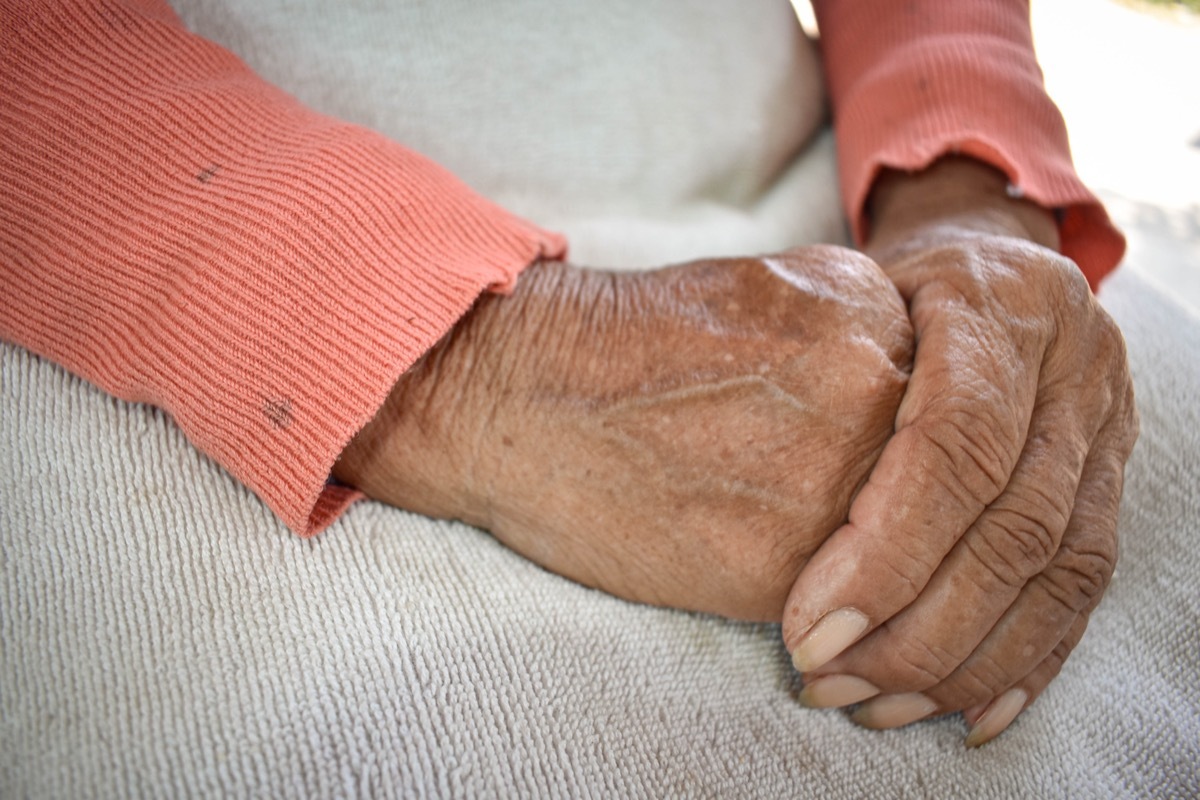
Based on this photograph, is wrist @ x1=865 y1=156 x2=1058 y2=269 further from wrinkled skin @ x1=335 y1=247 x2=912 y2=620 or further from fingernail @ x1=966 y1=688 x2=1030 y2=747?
fingernail @ x1=966 y1=688 x2=1030 y2=747

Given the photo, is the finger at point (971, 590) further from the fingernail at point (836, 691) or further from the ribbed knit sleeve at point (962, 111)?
the ribbed knit sleeve at point (962, 111)

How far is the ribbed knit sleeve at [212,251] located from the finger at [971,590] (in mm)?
376

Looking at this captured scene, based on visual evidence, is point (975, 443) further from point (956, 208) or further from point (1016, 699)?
point (956, 208)

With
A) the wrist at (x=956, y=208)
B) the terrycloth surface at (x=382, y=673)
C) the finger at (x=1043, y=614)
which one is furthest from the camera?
the wrist at (x=956, y=208)

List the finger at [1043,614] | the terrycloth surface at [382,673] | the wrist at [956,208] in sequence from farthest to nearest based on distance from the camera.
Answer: the wrist at [956,208], the finger at [1043,614], the terrycloth surface at [382,673]

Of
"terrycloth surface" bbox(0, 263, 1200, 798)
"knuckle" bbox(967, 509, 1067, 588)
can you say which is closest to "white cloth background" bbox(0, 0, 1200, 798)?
"terrycloth surface" bbox(0, 263, 1200, 798)

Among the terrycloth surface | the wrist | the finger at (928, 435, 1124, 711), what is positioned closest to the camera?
the terrycloth surface

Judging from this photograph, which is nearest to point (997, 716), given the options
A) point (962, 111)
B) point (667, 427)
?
point (667, 427)

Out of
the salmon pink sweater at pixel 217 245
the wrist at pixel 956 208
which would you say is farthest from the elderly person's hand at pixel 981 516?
the salmon pink sweater at pixel 217 245

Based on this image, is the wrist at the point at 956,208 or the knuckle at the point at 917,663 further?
the wrist at the point at 956,208

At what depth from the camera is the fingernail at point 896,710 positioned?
0.56 meters

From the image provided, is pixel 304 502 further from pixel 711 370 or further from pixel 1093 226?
pixel 1093 226

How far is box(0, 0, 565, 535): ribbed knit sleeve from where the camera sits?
523 millimetres

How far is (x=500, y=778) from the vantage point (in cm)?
47
